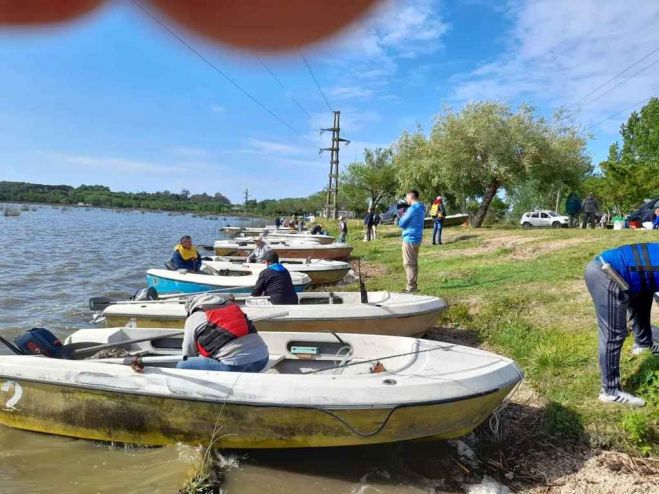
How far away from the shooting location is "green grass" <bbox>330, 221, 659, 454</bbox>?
175 inches

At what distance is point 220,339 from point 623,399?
3731 mm

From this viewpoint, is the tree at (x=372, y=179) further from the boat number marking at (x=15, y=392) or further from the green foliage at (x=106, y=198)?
Result: the green foliage at (x=106, y=198)

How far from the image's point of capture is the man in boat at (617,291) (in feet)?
14.2

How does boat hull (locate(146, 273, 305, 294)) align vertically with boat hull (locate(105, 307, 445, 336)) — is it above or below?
below

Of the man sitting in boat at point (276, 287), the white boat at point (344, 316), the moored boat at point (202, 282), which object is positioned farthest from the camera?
the moored boat at point (202, 282)

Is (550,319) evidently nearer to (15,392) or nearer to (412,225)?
(412,225)

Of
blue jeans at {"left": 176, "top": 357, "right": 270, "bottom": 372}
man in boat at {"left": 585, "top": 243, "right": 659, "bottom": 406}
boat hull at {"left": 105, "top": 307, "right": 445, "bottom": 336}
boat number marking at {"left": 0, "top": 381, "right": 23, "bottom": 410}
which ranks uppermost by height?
man in boat at {"left": 585, "top": 243, "right": 659, "bottom": 406}

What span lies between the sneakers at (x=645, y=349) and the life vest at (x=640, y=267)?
1.01 m

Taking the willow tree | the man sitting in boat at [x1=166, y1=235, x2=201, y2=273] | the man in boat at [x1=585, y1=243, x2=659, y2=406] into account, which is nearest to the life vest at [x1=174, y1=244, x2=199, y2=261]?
the man sitting in boat at [x1=166, y1=235, x2=201, y2=273]

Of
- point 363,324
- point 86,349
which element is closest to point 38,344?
point 86,349

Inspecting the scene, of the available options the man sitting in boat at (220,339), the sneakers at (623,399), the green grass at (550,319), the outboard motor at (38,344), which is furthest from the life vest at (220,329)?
the sneakers at (623,399)

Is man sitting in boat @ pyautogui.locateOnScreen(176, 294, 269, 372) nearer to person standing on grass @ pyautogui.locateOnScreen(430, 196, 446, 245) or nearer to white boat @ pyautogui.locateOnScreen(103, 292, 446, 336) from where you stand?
white boat @ pyautogui.locateOnScreen(103, 292, 446, 336)

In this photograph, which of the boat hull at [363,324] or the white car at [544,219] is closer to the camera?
the boat hull at [363,324]

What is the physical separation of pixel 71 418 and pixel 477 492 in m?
3.75
